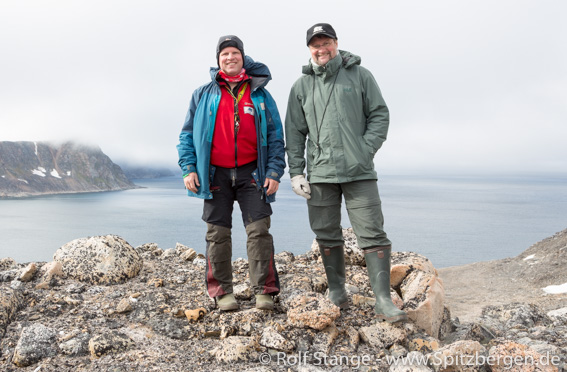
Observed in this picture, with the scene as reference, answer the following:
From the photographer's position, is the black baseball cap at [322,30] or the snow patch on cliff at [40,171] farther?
the snow patch on cliff at [40,171]

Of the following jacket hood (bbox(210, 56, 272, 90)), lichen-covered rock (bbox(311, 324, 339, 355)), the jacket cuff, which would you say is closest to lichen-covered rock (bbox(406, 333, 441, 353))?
lichen-covered rock (bbox(311, 324, 339, 355))

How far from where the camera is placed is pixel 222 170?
14.8 feet

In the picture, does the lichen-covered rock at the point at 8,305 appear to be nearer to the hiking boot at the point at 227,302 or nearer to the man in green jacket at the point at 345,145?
the hiking boot at the point at 227,302

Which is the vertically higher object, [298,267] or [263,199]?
[263,199]

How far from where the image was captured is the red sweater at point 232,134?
14.5 feet

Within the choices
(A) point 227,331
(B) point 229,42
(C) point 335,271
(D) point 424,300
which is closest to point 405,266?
(D) point 424,300

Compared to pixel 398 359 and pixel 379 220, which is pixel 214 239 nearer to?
pixel 379 220

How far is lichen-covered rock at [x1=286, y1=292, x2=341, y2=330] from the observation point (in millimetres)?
4230

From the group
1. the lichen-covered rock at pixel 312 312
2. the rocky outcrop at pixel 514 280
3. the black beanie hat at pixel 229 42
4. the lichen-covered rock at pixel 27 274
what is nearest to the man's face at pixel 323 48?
the black beanie hat at pixel 229 42

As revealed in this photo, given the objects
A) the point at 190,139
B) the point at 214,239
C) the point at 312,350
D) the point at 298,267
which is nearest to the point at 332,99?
the point at 190,139

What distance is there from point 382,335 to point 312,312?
0.76 meters

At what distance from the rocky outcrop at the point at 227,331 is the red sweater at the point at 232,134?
1.63 m

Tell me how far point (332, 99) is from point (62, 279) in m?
4.53

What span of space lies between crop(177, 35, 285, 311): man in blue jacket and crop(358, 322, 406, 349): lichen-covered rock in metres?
1.04
